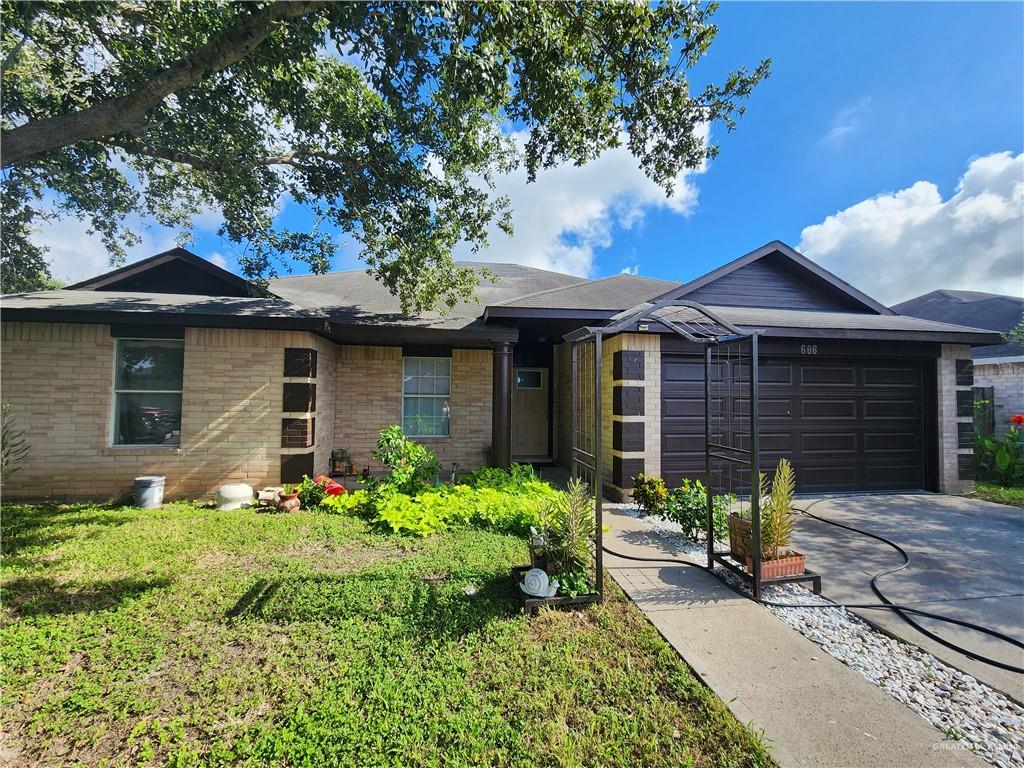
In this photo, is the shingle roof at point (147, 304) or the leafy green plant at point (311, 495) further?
the leafy green plant at point (311, 495)

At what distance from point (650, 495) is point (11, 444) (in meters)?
9.80

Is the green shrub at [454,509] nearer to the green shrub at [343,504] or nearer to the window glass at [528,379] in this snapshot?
the green shrub at [343,504]

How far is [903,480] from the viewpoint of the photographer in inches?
320

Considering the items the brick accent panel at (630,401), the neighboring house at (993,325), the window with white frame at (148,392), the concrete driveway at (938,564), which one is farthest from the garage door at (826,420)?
the window with white frame at (148,392)

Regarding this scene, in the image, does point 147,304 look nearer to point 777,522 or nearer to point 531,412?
point 531,412

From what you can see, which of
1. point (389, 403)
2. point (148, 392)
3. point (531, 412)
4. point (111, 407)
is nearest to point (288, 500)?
point (389, 403)

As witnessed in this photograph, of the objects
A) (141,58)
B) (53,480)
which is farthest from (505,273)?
(53,480)

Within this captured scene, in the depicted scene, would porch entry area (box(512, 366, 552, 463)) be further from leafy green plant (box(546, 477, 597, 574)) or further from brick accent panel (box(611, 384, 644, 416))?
leafy green plant (box(546, 477, 597, 574))

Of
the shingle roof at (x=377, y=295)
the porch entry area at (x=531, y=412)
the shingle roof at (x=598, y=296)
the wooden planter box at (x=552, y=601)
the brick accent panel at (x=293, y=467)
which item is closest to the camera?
the wooden planter box at (x=552, y=601)

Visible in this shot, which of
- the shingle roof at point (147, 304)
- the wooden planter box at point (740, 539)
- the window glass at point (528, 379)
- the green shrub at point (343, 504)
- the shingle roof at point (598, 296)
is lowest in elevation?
the green shrub at point (343, 504)

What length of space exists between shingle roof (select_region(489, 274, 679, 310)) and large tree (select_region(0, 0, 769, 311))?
148 centimetres

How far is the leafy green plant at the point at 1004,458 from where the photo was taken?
8641mm

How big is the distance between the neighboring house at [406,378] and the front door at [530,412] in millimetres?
1097

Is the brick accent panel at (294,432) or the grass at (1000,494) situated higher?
the brick accent panel at (294,432)
